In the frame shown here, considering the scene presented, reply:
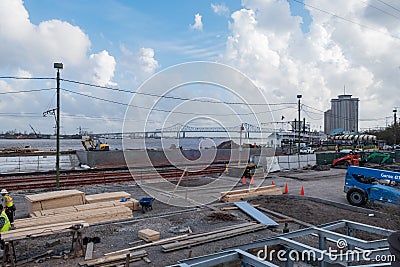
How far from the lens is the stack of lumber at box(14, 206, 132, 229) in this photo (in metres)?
11.9

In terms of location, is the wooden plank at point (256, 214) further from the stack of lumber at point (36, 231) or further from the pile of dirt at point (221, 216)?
the stack of lumber at point (36, 231)

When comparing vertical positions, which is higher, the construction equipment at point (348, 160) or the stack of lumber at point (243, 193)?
the construction equipment at point (348, 160)

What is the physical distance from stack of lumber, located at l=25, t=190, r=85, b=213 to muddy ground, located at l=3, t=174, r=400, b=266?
1.63 m

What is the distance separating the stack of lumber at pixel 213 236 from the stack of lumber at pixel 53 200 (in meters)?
6.27

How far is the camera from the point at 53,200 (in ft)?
46.4

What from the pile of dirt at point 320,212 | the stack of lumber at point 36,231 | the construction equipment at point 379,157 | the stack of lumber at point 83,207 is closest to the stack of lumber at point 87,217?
the stack of lumber at point 83,207

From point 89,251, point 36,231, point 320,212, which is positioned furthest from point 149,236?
point 320,212

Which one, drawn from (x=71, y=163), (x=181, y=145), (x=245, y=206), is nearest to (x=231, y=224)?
(x=245, y=206)

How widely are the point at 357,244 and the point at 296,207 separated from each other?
10.1 metres

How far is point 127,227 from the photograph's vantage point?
41.7ft

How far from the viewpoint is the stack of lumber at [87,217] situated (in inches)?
468

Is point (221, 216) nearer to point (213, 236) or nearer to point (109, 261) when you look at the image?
point (213, 236)

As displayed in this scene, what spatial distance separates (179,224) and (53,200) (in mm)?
5551

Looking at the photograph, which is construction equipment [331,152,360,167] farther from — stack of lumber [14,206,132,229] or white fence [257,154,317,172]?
stack of lumber [14,206,132,229]
